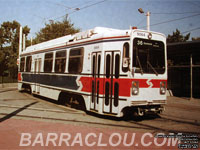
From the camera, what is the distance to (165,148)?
5.12m

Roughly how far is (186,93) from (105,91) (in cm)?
1534

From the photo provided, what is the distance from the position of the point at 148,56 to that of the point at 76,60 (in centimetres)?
330

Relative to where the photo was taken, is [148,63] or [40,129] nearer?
[40,129]

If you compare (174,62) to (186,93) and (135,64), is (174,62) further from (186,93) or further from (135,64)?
(135,64)

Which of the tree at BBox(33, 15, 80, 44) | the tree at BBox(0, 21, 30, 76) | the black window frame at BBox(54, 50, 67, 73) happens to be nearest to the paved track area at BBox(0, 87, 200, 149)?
the black window frame at BBox(54, 50, 67, 73)

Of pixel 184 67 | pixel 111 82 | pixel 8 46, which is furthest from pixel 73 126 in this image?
pixel 8 46

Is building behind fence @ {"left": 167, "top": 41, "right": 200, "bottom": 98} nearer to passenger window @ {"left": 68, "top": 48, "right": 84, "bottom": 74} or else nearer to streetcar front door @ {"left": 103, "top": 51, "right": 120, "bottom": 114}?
passenger window @ {"left": 68, "top": 48, "right": 84, "bottom": 74}

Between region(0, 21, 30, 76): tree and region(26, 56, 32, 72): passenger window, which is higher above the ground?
region(0, 21, 30, 76): tree

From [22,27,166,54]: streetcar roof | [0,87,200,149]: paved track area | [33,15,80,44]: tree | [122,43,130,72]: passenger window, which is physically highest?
[33,15,80,44]: tree

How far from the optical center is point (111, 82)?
7785mm

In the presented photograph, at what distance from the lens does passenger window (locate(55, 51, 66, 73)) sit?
34.9 ft

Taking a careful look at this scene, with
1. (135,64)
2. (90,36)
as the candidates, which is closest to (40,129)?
(135,64)

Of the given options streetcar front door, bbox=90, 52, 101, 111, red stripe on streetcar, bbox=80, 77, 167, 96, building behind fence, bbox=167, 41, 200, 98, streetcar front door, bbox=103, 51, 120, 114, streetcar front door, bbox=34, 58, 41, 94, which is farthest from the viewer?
building behind fence, bbox=167, 41, 200, 98

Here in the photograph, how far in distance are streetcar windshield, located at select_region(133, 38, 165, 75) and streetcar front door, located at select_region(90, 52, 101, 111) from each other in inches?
58.0
